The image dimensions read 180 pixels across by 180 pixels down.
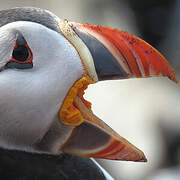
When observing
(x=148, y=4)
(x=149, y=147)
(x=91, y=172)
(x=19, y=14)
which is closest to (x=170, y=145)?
(x=149, y=147)

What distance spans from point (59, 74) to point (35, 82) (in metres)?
0.07

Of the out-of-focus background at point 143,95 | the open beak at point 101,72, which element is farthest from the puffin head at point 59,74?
the out-of-focus background at point 143,95

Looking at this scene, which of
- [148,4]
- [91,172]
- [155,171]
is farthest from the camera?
[148,4]

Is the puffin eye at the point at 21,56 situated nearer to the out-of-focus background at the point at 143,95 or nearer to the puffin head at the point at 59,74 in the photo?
the puffin head at the point at 59,74

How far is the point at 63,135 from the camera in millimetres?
1222

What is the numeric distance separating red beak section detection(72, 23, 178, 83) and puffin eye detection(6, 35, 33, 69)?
174 mm

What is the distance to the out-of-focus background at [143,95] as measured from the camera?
378 centimetres

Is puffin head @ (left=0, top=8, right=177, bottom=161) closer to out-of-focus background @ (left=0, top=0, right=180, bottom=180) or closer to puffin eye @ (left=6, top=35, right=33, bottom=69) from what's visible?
puffin eye @ (left=6, top=35, right=33, bottom=69)

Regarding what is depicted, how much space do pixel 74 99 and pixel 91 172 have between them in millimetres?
263

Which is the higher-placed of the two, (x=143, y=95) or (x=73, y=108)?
(x=73, y=108)

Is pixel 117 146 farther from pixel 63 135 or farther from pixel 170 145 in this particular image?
pixel 170 145

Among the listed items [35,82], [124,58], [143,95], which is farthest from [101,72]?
[143,95]

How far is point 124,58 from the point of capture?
1.20m

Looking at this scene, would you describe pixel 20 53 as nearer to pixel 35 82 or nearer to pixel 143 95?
pixel 35 82
